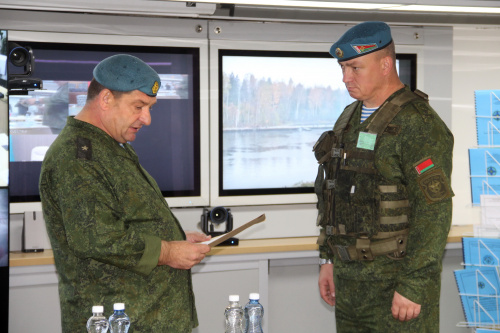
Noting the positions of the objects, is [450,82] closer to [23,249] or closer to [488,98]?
[488,98]

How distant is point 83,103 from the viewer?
4.25 meters

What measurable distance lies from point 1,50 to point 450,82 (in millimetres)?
3143

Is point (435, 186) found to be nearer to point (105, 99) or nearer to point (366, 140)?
point (366, 140)

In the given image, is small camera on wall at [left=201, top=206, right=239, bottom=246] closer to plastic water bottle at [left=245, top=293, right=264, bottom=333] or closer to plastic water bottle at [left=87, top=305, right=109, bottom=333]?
plastic water bottle at [left=245, top=293, right=264, bottom=333]

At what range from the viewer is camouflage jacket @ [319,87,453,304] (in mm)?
2533

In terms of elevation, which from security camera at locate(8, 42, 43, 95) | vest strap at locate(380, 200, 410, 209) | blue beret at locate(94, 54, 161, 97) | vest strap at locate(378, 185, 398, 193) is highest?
security camera at locate(8, 42, 43, 95)

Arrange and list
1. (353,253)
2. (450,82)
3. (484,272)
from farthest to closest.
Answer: (450,82) → (484,272) → (353,253)

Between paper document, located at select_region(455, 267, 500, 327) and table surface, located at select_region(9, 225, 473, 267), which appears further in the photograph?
table surface, located at select_region(9, 225, 473, 267)

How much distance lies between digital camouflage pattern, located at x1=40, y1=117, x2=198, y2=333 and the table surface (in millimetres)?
1436

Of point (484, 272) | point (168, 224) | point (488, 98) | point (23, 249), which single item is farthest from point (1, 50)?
point (484, 272)

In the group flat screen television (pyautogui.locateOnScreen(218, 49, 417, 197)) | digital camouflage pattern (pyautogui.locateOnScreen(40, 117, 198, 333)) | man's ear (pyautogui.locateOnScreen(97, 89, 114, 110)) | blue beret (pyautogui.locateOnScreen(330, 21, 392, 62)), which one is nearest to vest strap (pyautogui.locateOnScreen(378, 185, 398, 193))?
blue beret (pyautogui.locateOnScreen(330, 21, 392, 62))

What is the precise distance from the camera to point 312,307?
473 cm

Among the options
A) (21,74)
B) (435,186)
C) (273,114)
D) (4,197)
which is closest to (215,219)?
(273,114)

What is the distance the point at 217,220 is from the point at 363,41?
6.21 feet
